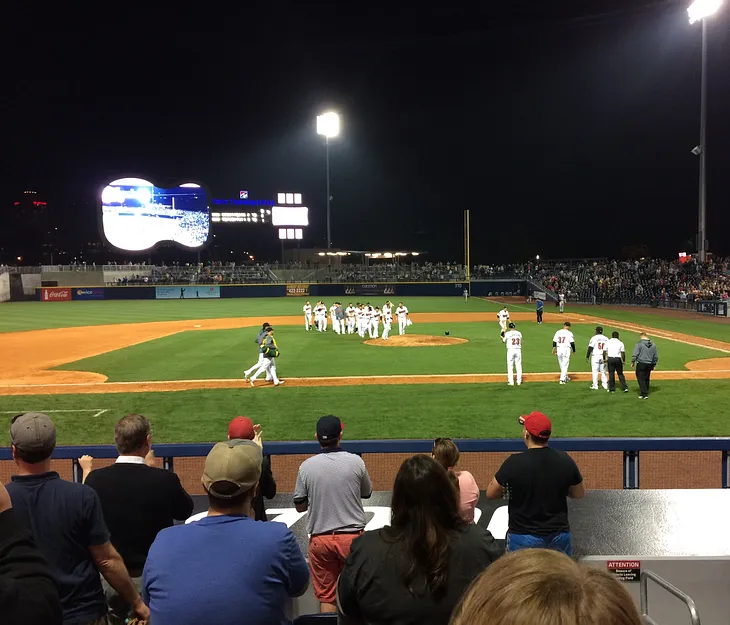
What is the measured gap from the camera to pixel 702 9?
36219mm

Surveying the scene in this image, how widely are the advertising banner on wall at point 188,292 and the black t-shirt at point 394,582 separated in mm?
61650

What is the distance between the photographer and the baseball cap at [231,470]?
8.90 feet

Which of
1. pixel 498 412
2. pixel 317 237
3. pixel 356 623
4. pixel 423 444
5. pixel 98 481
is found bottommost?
pixel 498 412

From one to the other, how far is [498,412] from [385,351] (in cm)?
1084

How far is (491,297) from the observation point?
60375 mm

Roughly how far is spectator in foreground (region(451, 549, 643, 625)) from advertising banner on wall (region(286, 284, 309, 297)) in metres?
62.6

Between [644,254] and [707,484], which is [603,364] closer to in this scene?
[707,484]

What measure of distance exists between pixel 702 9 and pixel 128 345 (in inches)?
1531

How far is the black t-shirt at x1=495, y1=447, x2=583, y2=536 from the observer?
4434 mm

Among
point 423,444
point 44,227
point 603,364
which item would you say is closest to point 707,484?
point 423,444

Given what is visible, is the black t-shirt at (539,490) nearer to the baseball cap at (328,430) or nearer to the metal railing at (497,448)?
the baseball cap at (328,430)

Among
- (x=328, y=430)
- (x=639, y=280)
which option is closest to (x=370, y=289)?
(x=639, y=280)

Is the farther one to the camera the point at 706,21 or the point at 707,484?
the point at 706,21

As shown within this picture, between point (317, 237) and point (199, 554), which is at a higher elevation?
point (317, 237)
